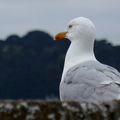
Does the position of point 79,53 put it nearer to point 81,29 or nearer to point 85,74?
point 81,29

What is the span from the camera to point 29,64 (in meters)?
65.4

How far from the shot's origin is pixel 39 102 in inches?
95.4

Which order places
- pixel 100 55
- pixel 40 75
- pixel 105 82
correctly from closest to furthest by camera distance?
1. pixel 105 82
2. pixel 100 55
3. pixel 40 75

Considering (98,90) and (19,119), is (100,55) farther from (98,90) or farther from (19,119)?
(19,119)

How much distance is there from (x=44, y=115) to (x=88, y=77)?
3.88m

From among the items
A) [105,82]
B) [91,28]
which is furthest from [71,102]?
[91,28]

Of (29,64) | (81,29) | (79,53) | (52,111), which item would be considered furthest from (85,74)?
(29,64)

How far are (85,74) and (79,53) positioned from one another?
146cm

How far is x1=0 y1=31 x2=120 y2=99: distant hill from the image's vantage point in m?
60.2

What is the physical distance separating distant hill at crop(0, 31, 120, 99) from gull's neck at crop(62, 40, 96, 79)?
161ft

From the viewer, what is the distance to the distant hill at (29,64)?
60219 millimetres

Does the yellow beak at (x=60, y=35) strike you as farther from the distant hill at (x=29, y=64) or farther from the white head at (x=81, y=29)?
the distant hill at (x=29, y=64)

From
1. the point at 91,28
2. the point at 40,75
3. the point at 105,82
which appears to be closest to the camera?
the point at 105,82

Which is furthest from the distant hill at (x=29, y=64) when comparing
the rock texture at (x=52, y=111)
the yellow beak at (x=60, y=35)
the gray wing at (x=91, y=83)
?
the rock texture at (x=52, y=111)
